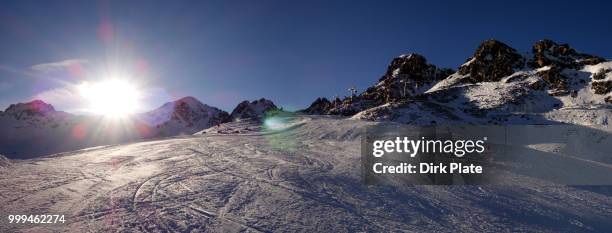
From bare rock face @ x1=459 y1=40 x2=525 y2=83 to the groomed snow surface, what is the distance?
7869 centimetres

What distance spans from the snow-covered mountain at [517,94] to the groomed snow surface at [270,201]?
40.0 meters

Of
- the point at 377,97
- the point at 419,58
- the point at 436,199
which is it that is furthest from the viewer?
the point at 419,58

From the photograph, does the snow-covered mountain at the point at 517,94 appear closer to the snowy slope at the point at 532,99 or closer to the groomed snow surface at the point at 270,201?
the snowy slope at the point at 532,99

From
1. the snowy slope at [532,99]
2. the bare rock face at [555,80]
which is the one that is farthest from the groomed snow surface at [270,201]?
the bare rock face at [555,80]

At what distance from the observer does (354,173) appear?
54.3 ft

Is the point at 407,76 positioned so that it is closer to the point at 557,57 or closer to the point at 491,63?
the point at 491,63

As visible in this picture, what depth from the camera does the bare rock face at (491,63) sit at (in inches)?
3428

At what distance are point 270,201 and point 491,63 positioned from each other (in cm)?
9437

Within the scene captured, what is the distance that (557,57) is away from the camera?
81.7 m

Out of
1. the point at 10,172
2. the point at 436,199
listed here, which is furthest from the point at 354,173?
the point at 10,172

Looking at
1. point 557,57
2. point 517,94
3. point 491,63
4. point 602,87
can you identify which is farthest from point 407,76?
point 602,87

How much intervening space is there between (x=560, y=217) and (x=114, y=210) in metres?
13.0

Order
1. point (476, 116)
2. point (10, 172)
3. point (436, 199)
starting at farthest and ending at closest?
point (476, 116) < point (10, 172) < point (436, 199)

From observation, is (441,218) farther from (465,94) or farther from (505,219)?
(465,94)
